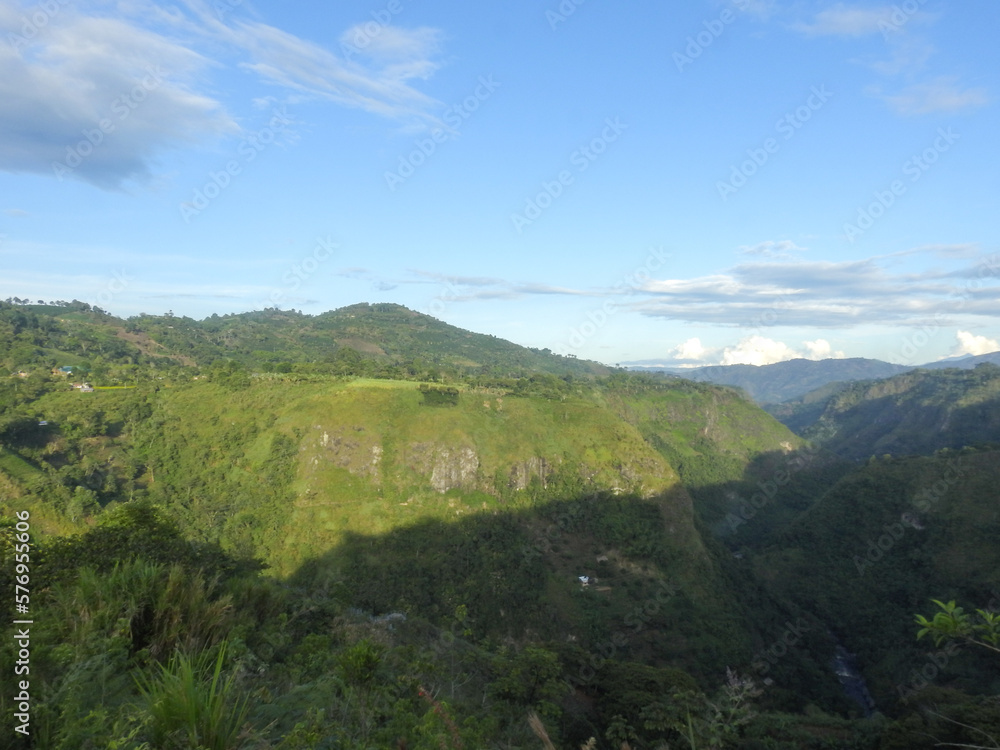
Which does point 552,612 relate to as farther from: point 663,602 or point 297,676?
point 297,676

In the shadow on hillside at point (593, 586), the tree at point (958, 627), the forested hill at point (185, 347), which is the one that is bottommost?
the shadow on hillside at point (593, 586)

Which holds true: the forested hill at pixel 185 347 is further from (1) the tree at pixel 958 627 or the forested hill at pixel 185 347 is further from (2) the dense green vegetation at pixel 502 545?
(1) the tree at pixel 958 627

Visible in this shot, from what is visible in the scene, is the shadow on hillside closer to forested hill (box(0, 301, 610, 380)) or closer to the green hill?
the green hill

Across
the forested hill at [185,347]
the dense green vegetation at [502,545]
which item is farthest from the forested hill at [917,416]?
the forested hill at [185,347]

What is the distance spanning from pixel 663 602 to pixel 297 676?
51.4m

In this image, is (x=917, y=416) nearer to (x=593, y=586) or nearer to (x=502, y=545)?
(x=593, y=586)

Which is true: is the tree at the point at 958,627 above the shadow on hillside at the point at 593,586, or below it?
above

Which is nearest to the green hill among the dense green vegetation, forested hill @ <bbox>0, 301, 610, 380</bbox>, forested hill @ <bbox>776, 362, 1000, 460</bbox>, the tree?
the dense green vegetation

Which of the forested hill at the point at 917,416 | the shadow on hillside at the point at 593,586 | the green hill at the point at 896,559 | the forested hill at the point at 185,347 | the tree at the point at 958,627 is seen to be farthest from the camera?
the forested hill at the point at 917,416

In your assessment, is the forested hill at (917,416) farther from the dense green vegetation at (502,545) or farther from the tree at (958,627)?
the tree at (958,627)

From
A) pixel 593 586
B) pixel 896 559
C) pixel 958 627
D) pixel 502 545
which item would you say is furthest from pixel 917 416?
pixel 958 627

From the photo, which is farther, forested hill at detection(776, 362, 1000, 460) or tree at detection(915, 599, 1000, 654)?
forested hill at detection(776, 362, 1000, 460)

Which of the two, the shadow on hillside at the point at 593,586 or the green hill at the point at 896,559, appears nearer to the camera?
the shadow on hillside at the point at 593,586

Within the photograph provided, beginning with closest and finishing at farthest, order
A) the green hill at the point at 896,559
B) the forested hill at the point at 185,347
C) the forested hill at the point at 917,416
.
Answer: the green hill at the point at 896,559 → the forested hill at the point at 185,347 → the forested hill at the point at 917,416
